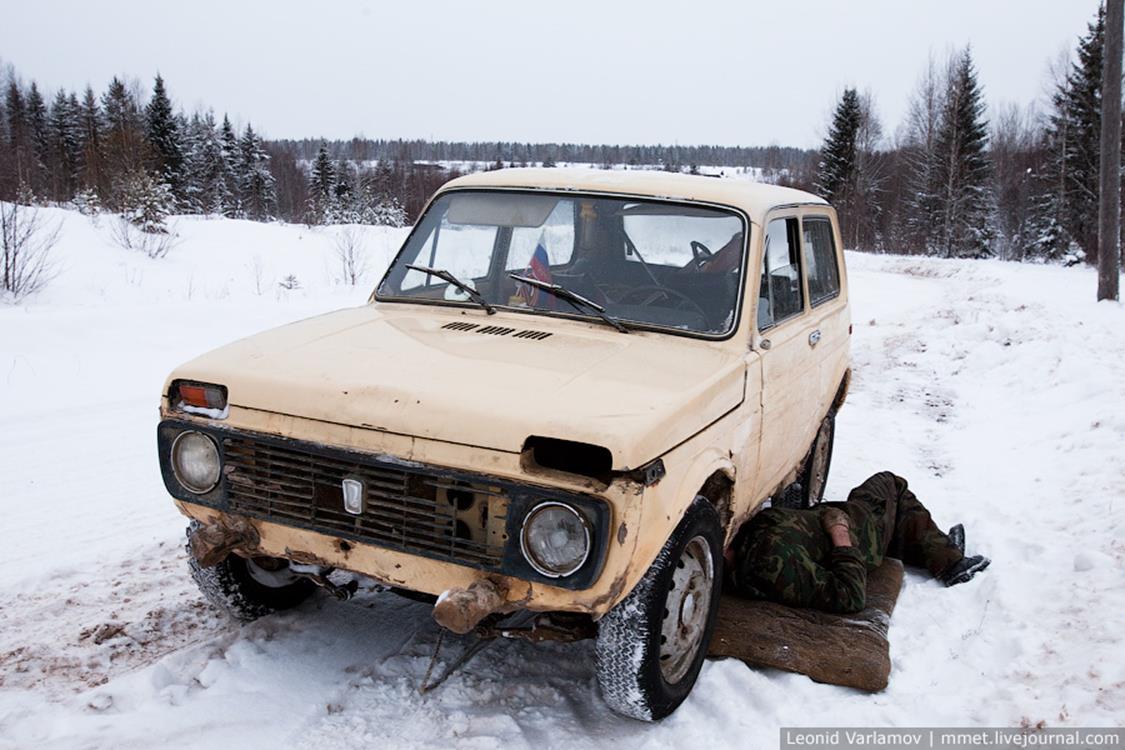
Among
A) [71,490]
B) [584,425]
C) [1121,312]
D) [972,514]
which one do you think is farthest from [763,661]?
[1121,312]

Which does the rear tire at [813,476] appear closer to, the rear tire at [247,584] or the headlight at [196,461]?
the rear tire at [247,584]

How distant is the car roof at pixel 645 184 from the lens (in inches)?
167

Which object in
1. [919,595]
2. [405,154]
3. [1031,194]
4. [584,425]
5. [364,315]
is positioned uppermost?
[405,154]

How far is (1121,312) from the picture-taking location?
48.5 ft

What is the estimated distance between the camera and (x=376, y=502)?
2.92 metres

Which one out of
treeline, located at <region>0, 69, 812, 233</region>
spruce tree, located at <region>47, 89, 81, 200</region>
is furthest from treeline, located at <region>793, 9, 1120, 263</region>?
spruce tree, located at <region>47, 89, 81, 200</region>

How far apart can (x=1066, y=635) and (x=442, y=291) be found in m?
3.25

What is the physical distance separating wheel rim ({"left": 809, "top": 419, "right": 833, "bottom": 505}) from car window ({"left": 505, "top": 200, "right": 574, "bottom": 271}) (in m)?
2.25

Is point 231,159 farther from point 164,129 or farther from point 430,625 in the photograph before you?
point 430,625

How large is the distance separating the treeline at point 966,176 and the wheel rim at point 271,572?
37286 mm

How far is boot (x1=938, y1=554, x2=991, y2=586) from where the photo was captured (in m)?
4.60

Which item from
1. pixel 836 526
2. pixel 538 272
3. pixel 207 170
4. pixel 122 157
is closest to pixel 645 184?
pixel 538 272

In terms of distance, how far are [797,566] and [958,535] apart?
153 centimetres

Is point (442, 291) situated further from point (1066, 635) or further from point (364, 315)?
point (1066, 635)
